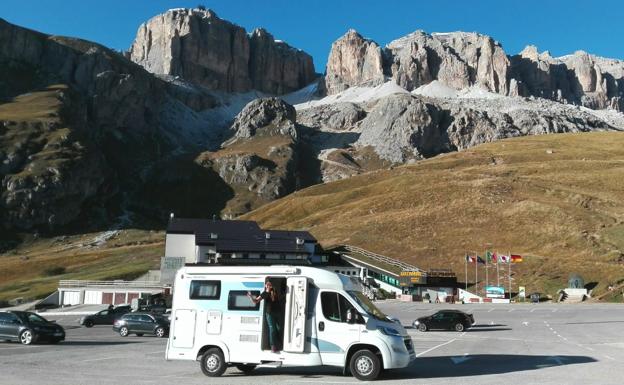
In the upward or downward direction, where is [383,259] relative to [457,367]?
upward

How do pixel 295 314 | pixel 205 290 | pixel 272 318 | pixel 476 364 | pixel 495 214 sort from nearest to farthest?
pixel 295 314, pixel 272 318, pixel 205 290, pixel 476 364, pixel 495 214

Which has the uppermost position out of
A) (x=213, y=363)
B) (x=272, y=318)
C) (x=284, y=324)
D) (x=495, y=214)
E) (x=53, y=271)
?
(x=495, y=214)

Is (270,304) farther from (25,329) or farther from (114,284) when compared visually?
(114,284)

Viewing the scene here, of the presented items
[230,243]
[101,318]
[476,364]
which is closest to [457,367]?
[476,364]

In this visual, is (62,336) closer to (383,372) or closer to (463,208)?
(383,372)

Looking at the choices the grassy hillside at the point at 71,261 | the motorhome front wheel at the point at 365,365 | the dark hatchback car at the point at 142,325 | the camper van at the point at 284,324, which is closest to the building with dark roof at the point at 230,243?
the grassy hillside at the point at 71,261

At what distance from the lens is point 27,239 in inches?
6964

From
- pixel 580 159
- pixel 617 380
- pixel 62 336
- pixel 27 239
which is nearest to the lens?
pixel 617 380

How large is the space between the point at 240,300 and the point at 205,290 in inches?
53.0

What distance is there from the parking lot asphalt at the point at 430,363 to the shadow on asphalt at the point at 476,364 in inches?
1.3

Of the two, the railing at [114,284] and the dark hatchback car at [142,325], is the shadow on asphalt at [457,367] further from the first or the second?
the railing at [114,284]

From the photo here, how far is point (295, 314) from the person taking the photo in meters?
18.4

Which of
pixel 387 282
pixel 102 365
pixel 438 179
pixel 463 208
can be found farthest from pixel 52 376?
pixel 438 179

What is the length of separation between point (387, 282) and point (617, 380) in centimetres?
6947
